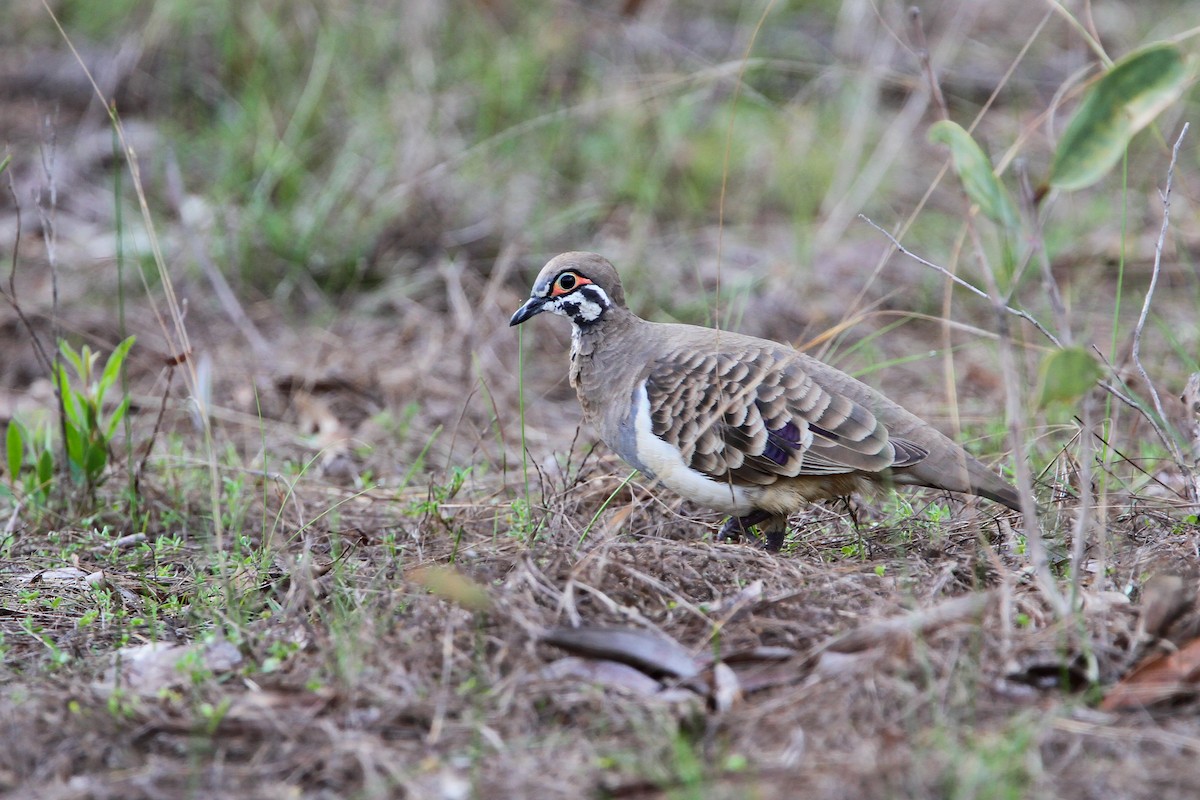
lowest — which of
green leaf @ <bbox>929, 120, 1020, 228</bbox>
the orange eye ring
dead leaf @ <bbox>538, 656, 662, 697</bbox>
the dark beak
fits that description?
dead leaf @ <bbox>538, 656, 662, 697</bbox>

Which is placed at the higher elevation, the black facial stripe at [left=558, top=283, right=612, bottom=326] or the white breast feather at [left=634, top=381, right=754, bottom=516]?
the black facial stripe at [left=558, top=283, right=612, bottom=326]

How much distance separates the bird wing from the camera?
12.1ft

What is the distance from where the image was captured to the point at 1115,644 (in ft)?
9.46

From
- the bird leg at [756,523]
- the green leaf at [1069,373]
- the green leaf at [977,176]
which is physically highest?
the green leaf at [977,176]

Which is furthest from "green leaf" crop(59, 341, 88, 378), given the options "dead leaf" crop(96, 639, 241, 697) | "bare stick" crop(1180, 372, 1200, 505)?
"bare stick" crop(1180, 372, 1200, 505)

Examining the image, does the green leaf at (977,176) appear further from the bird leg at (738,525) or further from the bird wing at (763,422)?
the bird leg at (738,525)

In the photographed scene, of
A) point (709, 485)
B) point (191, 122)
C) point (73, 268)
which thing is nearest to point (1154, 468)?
point (709, 485)

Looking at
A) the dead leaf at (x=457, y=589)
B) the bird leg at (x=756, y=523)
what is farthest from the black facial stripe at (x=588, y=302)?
the dead leaf at (x=457, y=589)

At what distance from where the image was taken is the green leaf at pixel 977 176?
2.70 m

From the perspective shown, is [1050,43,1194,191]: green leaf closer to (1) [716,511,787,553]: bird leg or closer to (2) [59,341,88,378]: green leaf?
(1) [716,511,787,553]: bird leg

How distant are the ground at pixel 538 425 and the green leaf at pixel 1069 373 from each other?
14 millimetres

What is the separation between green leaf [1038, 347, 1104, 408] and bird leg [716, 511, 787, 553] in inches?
55.7

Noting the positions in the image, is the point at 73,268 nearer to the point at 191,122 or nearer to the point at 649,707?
the point at 191,122

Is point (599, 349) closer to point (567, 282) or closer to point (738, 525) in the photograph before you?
point (567, 282)
